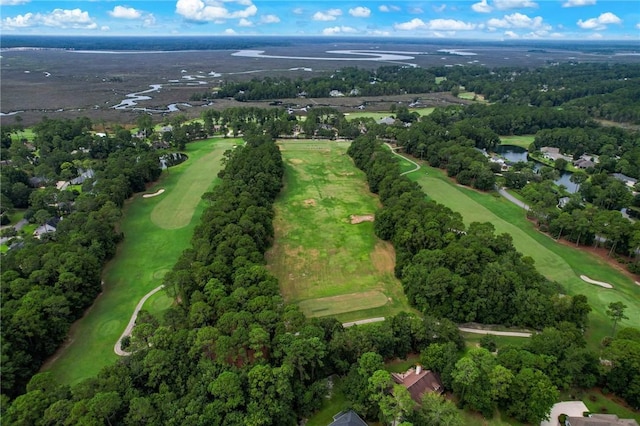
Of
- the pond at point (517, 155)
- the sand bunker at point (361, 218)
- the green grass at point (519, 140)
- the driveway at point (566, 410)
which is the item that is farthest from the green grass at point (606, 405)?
the green grass at point (519, 140)

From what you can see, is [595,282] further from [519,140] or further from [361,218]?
[519,140]

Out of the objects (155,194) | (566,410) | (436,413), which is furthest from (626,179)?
(155,194)

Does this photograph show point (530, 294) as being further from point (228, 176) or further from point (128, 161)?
point (128, 161)

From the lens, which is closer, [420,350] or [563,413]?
[563,413]

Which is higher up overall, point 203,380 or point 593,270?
point 203,380

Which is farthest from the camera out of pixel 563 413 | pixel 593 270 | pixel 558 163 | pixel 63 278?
pixel 558 163

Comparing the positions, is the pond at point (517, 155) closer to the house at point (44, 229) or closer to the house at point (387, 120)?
the house at point (387, 120)

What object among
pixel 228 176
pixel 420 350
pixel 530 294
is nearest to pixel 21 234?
pixel 228 176

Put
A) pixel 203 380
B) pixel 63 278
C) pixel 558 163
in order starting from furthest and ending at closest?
pixel 558 163 → pixel 63 278 → pixel 203 380
